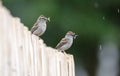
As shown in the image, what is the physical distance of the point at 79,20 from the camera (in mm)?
14867

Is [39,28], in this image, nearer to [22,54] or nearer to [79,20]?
[22,54]

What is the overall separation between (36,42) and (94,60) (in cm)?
980

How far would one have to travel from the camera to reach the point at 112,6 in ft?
53.1

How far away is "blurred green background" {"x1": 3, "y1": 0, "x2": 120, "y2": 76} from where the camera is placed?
14070mm

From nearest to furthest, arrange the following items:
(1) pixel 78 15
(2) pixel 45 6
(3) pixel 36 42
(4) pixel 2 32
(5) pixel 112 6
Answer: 1. (4) pixel 2 32
2. (3) pixel 36 42
3. (2) pixel 45 6
4. (1) pixel 78 15
5. (5) pixel 112 6

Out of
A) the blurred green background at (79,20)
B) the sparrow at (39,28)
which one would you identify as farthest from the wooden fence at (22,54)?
the blurred green background at (79,20)

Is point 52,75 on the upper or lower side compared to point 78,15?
lower

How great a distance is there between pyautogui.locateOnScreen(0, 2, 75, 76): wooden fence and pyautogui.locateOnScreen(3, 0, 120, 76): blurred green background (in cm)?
710

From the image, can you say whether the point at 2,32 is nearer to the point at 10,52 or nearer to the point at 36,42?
the point at 10,52

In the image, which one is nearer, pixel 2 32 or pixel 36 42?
pixel 2 32

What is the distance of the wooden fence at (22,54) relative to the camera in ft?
17.5

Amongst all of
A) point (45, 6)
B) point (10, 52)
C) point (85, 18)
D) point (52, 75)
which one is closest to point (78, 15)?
point (85, 18)

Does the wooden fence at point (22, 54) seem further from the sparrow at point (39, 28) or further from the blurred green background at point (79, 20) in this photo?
the blurred green background at point (79, 20)

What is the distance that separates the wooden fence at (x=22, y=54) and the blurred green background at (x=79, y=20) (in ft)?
23.3
